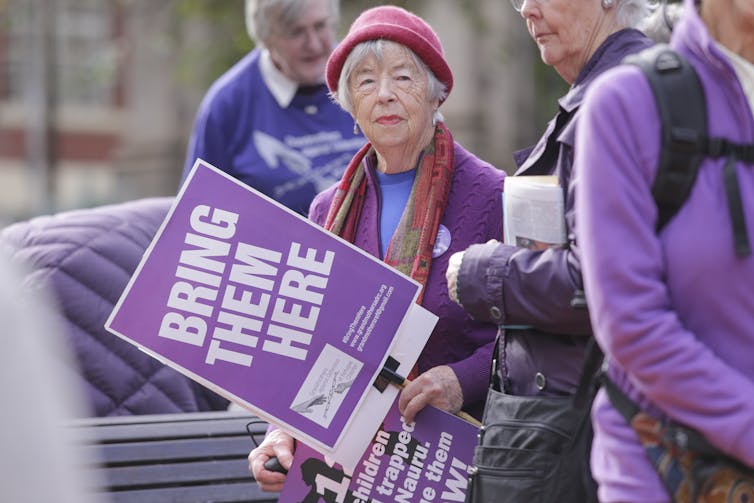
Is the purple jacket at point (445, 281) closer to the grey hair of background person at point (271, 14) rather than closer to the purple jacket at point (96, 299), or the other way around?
the purple jacket at point (96, 299)

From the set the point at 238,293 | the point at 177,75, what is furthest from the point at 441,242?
the point at 177,75

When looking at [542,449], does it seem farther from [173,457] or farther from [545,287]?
[173,457]

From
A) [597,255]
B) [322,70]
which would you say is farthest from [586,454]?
[322,70]

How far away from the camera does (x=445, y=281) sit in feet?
11.4

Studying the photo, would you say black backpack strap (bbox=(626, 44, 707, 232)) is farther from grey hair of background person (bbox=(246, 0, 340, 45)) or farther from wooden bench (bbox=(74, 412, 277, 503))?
grey hair of background person (bbox=(246, 0, 340, 45))

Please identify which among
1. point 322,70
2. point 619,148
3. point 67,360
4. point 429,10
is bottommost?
point 429,10

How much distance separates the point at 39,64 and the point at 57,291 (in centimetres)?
1785

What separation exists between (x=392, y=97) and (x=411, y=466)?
92cm

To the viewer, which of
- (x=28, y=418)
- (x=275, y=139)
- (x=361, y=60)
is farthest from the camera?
(x=275, y=139)

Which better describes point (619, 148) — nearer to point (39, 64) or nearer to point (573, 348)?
point (573, 348)

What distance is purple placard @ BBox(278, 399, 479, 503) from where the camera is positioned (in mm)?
3359

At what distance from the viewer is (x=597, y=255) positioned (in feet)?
7.98

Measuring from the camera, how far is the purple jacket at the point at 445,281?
342 centimetres

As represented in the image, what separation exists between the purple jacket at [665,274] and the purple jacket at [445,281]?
98cm
